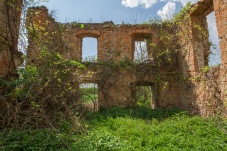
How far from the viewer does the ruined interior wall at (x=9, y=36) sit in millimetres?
5488

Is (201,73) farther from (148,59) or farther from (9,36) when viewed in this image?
(9,36)

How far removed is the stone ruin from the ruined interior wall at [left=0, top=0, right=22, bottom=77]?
2.22 metres

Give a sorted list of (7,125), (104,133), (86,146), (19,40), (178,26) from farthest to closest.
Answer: (178,26), (19,40), (104,133), (7,125), (86,146)

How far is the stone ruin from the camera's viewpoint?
8.70 meters

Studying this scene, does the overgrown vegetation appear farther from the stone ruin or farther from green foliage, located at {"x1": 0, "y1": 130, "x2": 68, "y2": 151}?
the stone ruin

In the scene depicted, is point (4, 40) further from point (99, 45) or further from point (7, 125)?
point (99, 45)

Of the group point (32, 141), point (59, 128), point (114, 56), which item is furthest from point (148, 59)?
point (32, 141)

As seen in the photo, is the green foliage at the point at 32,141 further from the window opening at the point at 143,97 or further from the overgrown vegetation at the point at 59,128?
the window opening at the point at 143,97

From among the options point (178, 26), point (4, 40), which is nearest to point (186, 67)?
point (178, 26)

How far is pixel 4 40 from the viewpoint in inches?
218

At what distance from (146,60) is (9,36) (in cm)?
718

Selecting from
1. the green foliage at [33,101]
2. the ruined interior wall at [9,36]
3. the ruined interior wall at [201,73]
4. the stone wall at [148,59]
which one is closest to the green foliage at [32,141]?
the green foliage at [33,101]

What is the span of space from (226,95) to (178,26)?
5.05 metres

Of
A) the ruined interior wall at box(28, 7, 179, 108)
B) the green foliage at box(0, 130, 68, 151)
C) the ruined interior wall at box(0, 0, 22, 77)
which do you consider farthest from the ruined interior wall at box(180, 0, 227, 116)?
the ruined interior wall at box(0, 0, 22, 77)
